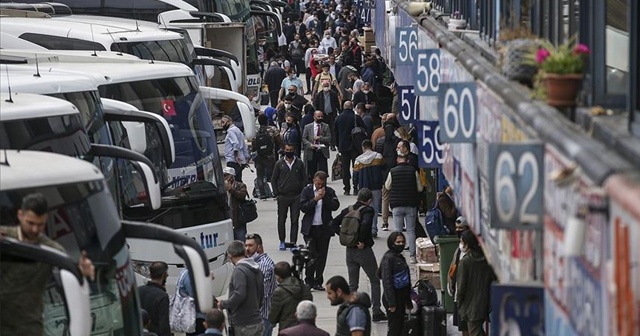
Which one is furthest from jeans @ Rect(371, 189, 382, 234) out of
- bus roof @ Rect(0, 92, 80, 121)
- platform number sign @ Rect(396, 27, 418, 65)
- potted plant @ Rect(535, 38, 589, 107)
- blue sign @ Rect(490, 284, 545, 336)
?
blue sign @ Rect(490, 284, 545, 336)

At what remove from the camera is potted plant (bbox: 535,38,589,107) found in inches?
372

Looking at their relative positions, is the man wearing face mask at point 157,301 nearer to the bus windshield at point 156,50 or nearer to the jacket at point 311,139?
the bus windshield at point 156,50

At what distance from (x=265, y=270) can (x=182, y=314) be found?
3.83ft

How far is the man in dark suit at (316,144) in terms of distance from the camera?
2850 centimetres

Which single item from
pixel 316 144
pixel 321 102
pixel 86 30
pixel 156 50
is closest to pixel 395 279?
pixel 156 50

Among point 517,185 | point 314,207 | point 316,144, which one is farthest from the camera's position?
point 316,144

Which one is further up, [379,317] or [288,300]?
[288,300]

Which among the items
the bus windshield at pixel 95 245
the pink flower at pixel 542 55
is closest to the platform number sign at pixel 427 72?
the bus windshield at pixel 95 245

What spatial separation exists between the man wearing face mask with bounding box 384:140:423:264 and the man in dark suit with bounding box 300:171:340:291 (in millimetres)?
1399

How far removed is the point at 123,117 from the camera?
1850cm

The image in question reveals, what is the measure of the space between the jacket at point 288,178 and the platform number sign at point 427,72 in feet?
22.8

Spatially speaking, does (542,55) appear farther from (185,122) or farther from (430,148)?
(185,122)

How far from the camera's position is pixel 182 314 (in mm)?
16844

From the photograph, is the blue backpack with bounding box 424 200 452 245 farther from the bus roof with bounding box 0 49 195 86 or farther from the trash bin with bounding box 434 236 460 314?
the bus roof with bounding box 0 49 195 86
